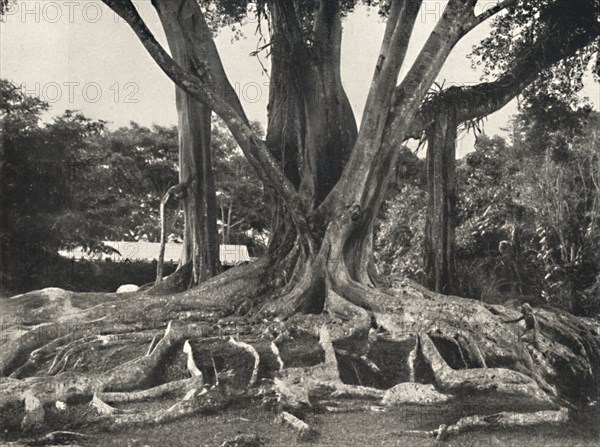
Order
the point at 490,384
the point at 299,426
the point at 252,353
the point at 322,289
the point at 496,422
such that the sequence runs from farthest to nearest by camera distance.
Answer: the point at 322,289, the point at 252,353, the point at 490,384, the point at 496,422, the point at 299,426

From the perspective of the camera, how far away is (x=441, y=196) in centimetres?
802

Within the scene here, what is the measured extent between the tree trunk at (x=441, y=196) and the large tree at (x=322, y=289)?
0.16 metres

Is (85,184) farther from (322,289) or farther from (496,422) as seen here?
(496,422)

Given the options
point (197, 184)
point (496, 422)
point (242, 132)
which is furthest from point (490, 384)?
point (197, 184)

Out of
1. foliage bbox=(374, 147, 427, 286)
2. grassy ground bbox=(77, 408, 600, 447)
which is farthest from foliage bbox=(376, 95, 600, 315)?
grassy ground bbox=(77, 408, 600, 447)

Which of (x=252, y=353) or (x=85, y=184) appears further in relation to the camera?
(x=85, y=184)

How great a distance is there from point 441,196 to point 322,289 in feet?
9.15

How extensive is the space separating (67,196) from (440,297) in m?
4.68

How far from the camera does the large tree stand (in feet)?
15.7

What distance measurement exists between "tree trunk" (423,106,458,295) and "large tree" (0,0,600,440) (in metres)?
0.16

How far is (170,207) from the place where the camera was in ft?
44.5

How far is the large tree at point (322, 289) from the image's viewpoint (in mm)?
4773

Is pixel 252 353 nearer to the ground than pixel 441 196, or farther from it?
nearer to the ground

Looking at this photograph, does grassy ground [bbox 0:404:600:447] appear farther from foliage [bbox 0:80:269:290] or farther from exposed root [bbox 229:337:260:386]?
foliage [bbox 0:80:269:290]
